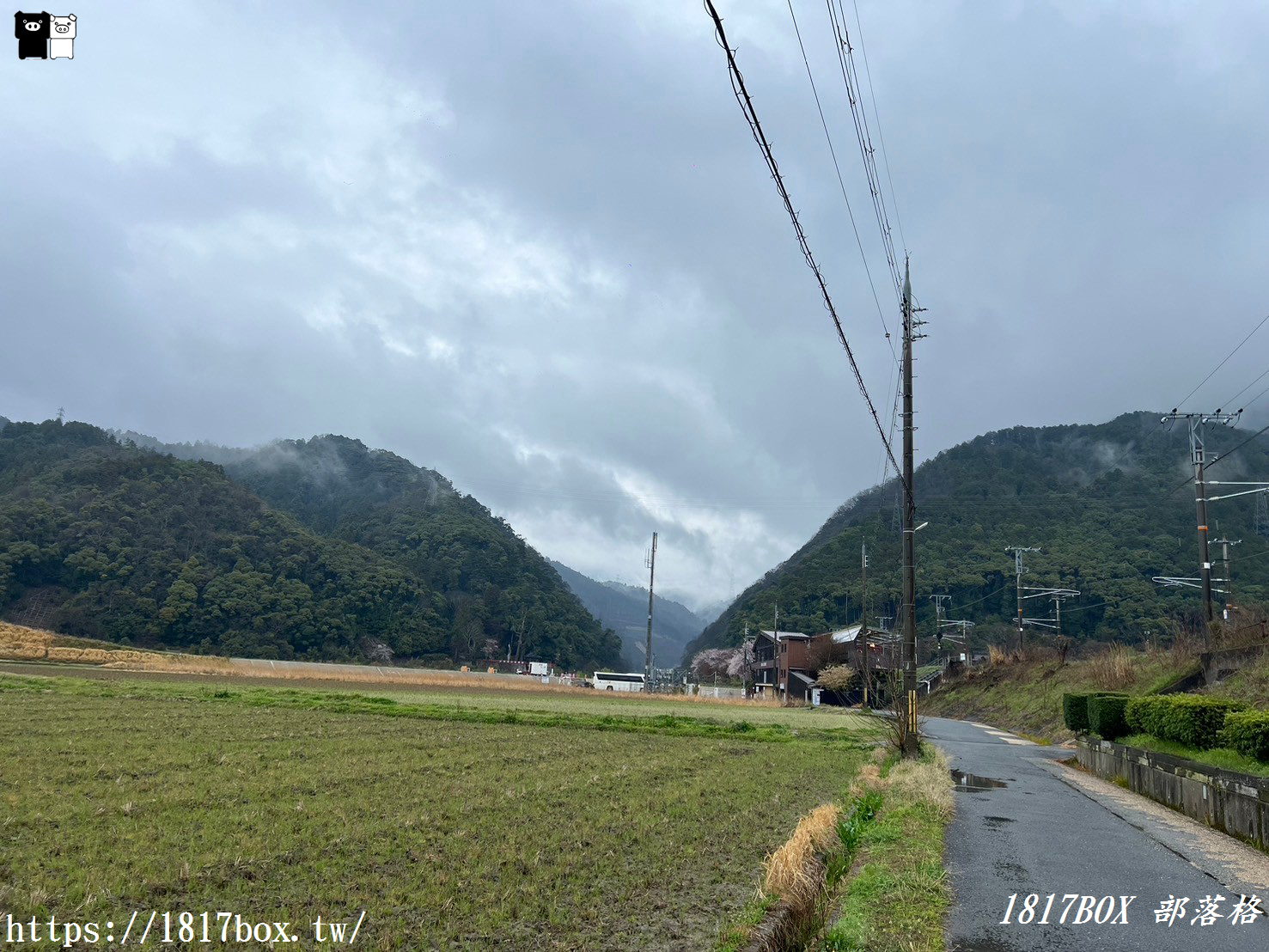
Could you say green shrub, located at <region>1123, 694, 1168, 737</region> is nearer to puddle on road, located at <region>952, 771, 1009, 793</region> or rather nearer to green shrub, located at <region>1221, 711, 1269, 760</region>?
puddle on road, located at <region>952, 771, 1009, 793</region>

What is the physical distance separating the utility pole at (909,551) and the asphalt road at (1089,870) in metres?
3.19

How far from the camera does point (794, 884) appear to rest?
20.4 ft

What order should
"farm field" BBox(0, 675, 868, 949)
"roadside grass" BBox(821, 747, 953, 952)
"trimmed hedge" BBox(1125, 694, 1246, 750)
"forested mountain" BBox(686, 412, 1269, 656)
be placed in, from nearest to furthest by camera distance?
"farm field" BBox(0, 675, 868, 949) < "roadside grass" BBox(821, 747, 953, 952) < "trimmed hedge" BBox(1125, 694, 1246, 750) < "forested mountain" BBox(686, 412, 1269, 656)

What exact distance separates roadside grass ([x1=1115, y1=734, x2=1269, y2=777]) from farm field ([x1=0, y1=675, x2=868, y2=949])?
556 cm

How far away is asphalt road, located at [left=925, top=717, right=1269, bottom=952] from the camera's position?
5949mm

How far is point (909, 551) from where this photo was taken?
62.4 feet

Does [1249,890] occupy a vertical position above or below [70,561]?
below

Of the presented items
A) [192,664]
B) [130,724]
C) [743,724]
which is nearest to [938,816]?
[130,724]

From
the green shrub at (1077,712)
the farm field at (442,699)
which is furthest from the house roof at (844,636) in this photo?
the green shrub at (1077,712)

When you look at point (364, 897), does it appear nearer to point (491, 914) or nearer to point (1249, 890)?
point (491, 914)

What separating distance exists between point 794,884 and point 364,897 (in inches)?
121

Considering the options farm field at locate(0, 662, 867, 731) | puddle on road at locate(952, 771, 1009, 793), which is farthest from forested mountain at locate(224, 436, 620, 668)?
puddle on road at locate(952, 771, 1009, 793)

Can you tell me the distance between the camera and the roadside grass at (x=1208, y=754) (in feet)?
37.3

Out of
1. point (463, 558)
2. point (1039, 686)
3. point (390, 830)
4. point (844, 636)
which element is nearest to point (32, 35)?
point (390, 830)
